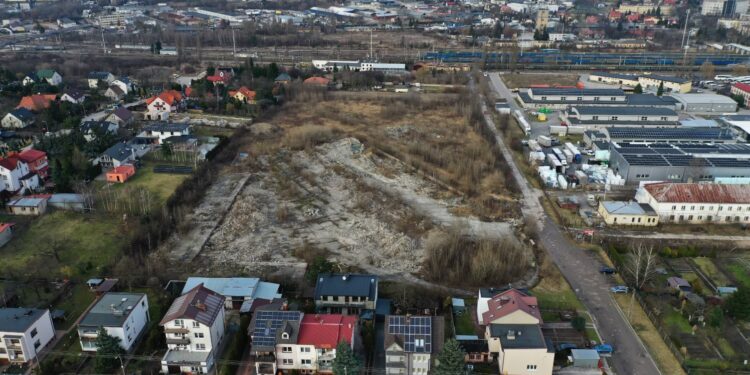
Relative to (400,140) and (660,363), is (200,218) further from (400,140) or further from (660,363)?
(660,363)

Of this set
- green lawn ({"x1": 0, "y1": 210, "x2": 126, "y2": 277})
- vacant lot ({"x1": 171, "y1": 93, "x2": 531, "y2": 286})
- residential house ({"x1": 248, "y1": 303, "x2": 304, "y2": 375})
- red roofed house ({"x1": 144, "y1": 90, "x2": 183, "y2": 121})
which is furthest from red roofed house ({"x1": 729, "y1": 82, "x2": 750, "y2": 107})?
green lawn ({"x1": 0, "y1": 210, "x2": 126, "y2": 277})

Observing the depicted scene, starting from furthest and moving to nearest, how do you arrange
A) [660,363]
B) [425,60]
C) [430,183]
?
[425,60], [430,183], [660,363]

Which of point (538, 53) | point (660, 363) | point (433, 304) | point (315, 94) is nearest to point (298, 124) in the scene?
point (315, 94)

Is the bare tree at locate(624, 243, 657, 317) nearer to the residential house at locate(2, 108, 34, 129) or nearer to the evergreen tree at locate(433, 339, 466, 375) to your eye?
the evergreen tree at locate(433, 339, 466, 375)

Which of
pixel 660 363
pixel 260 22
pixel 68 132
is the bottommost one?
pixel 660 363

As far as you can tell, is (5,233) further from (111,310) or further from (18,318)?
(111,310)

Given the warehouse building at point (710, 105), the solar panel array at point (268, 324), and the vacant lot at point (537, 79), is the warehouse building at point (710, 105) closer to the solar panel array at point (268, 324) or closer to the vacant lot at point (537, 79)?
the vacant lot at point (537, 79)
